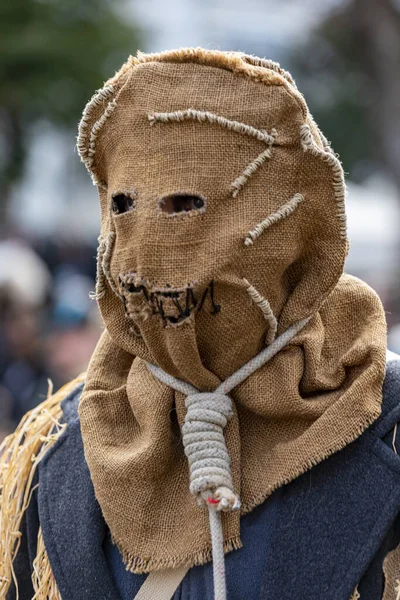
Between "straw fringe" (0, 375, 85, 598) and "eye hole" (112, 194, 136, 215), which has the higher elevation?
"eye hole" (112, 194, 136, 215)

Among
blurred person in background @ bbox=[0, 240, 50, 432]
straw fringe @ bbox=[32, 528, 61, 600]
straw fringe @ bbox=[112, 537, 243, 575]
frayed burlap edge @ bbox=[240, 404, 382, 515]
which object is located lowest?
blurred person in background @ bbox=[0, 240, 50, 432]

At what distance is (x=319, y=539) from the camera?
1.77 metres

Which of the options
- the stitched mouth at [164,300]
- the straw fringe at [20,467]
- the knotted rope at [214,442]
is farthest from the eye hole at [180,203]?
the straw fringe at [20,467]

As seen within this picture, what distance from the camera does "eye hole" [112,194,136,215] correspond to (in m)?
1.79

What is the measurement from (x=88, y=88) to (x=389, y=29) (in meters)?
7.73

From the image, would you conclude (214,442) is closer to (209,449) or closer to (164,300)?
(209,449)

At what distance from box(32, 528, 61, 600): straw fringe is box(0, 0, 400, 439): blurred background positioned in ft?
3.86

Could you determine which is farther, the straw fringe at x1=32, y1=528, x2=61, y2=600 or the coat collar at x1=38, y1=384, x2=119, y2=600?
the straw fringe at x1=32, y1=528, x2=61, y2=600

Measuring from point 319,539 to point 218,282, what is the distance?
530mm

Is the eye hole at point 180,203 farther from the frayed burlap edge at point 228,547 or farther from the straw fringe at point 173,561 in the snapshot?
the straw fringe at point 173,561

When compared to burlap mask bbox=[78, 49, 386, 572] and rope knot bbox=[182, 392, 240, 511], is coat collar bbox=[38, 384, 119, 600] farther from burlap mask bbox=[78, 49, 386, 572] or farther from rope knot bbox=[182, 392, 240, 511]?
rope knot bbox=[182, 392, 240, 511]

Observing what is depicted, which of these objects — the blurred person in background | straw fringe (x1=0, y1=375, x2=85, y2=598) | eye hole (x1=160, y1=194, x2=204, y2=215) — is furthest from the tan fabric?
the blurred person in background

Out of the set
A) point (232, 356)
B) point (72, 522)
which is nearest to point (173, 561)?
point (72, 522)

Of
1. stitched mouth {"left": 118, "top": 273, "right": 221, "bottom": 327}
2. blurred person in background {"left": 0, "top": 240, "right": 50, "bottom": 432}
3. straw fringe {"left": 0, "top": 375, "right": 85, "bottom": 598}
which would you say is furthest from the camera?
blurred person in background {"left": 0, "top": 240, "right": 50, "bottom": 432}
